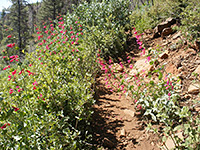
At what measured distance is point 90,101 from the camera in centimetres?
258

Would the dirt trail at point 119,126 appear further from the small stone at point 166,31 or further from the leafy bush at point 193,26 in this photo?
the small stone at point 166,31

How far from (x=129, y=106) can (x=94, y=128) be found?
871 mm

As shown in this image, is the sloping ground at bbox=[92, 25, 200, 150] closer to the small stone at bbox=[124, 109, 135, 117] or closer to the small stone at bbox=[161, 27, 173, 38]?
the small stone at bbox=[124, 109, 135, 117]

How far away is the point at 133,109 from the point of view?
3.07 metres

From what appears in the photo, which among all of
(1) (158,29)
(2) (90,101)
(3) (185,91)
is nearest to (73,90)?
(2) (90,101)

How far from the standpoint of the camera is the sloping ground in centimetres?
241

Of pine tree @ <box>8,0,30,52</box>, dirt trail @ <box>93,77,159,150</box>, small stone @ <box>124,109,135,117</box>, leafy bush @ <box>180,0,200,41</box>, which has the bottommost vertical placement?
dirt trail @ <box>93,77,159,150</box>

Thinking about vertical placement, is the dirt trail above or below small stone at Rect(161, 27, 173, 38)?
below

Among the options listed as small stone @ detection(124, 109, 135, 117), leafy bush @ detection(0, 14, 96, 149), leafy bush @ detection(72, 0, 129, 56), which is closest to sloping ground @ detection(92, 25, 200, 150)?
small stone @ detection(124, 109, 135, 117)

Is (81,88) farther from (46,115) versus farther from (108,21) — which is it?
(108,21)

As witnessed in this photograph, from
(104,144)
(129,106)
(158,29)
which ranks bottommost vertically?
(104,144)

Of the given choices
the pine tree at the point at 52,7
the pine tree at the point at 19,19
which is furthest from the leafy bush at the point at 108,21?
the pine tree at the point at 52,7

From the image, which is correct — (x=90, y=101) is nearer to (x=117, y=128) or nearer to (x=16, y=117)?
(x=117, y=128)

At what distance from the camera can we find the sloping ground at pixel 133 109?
2.41 meters
